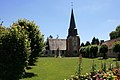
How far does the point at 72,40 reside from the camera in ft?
356

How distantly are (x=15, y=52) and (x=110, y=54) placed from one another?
6696cm

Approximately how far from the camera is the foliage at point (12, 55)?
1820cm

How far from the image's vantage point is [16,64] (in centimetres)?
1859

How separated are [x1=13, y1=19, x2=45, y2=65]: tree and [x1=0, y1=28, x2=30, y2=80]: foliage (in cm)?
1035

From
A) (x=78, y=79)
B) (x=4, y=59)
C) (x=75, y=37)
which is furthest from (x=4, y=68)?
(x=75, y=37)

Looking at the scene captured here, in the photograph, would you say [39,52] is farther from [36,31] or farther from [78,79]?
[78,79]

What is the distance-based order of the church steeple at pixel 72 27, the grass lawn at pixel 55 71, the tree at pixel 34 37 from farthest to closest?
1. the church steeple at pixel 72 27
2. the tree at pixel 34 37
3. the grass lawn at pixel 55 71

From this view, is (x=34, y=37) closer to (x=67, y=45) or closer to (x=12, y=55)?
(x=12, y=55)

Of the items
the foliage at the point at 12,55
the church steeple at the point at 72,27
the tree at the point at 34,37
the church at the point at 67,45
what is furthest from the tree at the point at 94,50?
the foliage at the point at 12,55

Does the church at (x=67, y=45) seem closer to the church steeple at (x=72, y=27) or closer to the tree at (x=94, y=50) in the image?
the church steeple at (x=72, y=27)

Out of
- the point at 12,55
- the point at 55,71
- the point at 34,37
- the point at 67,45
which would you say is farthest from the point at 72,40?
the point at 12,55

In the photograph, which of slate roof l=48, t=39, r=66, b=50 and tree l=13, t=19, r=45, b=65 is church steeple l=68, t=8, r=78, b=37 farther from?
tree l=13, t=19, r=45, b=65

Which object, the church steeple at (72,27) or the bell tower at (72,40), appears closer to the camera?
the church steeple at (72,27)

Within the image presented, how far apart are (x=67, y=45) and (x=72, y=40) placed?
12.4 ft
